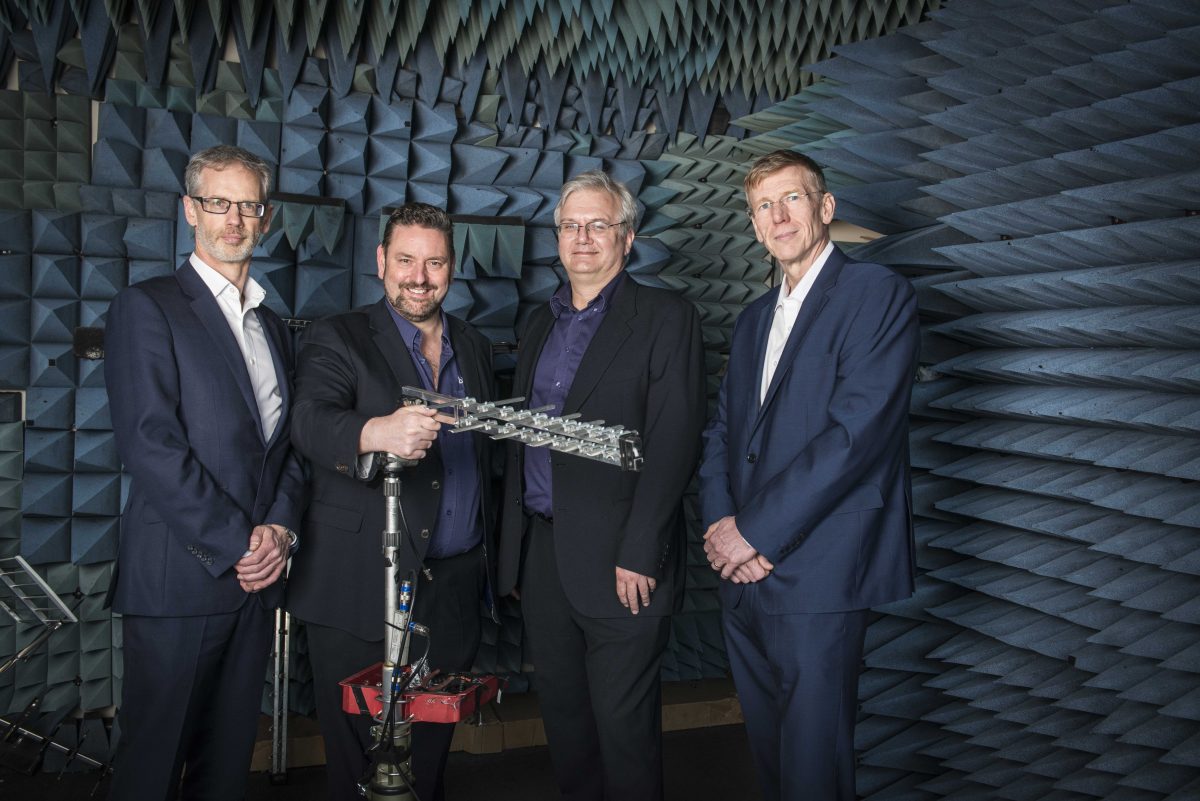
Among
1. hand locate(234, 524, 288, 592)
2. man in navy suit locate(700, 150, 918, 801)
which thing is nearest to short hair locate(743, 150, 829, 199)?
man in navy suit locate(700, 150, 918, 801)

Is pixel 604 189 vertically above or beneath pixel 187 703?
above

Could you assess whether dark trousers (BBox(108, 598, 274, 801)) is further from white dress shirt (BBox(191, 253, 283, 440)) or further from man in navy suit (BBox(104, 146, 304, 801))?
white dress shirt (BBox(191, 253, 283, 440))

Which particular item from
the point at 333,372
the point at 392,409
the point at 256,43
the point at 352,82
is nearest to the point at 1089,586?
the point at 392,409

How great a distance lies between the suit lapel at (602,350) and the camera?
2447mm

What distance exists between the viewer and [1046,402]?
2.52 metres

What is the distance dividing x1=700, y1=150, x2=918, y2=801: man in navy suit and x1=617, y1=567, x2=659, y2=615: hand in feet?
0.67

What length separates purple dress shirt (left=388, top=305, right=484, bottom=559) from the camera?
2459 millimetres

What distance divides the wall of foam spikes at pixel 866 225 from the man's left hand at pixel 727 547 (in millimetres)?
853

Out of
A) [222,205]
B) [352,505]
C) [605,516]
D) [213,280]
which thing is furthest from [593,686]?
[222,205]

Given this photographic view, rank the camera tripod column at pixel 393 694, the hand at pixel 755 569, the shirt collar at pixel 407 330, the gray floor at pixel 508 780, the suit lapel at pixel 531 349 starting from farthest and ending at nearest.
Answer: the gray floor at pixel 508 780
the suit lapel at pixel 531 349
the shirt collar at pixel 407 330
the hand at pixel 755 569
the camera tripod column at pixel 393 694

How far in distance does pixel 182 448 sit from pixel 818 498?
1.44 m

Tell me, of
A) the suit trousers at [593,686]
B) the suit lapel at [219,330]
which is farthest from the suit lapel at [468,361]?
the suit lapel at [219,330]

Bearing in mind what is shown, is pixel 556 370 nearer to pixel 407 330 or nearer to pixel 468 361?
pixel 468 361

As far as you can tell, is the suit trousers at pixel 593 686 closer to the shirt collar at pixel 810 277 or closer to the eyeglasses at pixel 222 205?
the shirt collar at pixel 810 277
